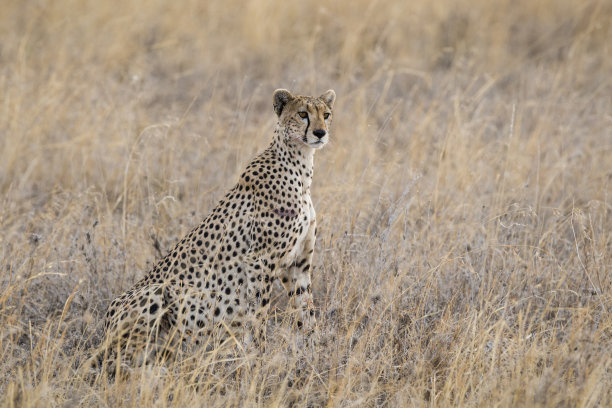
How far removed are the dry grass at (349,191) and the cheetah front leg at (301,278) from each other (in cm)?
13

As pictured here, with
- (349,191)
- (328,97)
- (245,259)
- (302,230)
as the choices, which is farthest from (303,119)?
(349,191)

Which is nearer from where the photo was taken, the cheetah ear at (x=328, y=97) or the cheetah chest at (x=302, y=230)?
the cheetah chest at (x=302, y=230)

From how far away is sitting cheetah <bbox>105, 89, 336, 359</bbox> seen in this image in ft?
9.83

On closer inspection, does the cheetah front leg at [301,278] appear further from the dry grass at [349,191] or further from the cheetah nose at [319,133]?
the cheetah nose at [319,133]

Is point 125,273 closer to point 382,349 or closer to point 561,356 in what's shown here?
point 382,349

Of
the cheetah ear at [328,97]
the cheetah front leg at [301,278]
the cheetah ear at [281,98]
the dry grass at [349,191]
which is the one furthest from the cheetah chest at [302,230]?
the cheetah ear at [328,97]

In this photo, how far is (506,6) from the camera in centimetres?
787

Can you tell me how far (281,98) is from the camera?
3453mm

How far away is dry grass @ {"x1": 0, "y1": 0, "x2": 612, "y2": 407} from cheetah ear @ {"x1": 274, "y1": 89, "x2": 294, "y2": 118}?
69 cm

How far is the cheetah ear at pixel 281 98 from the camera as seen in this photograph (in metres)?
3.42

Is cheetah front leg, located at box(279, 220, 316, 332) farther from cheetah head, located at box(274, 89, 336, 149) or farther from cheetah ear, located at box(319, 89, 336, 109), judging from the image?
cheetah ear, located at box(319, 89, 336, 109)

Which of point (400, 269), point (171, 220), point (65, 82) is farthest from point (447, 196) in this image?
point (65, 82)

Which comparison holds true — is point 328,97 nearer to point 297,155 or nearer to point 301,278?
point 297,155

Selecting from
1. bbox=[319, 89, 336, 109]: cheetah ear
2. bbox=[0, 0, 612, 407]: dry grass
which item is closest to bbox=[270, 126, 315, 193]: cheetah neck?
bbox=[319, 89, 336, 109]: cheetah ear
